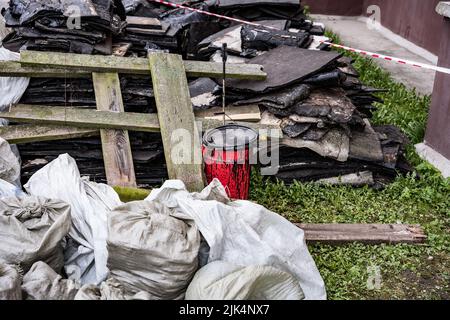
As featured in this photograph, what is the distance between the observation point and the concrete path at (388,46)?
28.0ft

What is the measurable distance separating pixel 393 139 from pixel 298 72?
123 centimetres

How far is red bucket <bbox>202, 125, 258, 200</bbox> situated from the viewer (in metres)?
4.27

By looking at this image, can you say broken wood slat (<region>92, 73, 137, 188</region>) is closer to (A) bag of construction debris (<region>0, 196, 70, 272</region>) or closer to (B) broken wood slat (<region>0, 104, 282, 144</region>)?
(B) broken wood slat (<region>0, 104, 282, 144</region>)

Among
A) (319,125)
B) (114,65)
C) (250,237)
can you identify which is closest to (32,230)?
(250,237)

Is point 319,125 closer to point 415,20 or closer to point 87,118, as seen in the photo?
point 87,118

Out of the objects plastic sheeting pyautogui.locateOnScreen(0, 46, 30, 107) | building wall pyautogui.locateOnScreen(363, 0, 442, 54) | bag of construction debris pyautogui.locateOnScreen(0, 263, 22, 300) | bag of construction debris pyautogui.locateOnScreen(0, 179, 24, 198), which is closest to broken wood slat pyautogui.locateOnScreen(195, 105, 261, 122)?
plastic sheeting pyautogui.locateOnScreen(0, 46, 30, 107)

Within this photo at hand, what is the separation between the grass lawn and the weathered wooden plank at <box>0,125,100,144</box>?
64.3 inches

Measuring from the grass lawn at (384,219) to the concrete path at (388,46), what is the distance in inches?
92.1

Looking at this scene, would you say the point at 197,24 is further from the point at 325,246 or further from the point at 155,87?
the point at 325,246

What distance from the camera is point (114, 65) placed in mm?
4992

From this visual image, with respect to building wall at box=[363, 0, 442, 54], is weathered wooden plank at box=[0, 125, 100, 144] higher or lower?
lower

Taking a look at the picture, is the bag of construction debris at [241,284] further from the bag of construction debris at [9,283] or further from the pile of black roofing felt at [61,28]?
the pile of black roofing felt at [61,28]

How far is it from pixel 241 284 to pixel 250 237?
0.56 metres

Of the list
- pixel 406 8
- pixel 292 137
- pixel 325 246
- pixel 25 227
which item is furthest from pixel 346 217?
pixel 406 8
